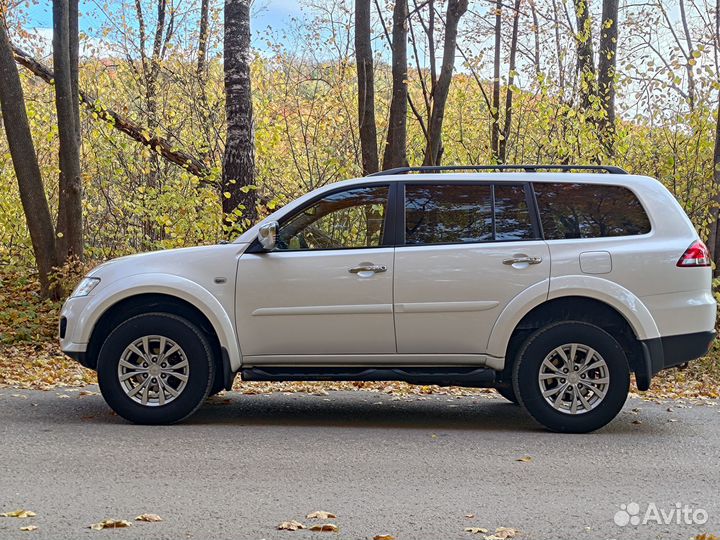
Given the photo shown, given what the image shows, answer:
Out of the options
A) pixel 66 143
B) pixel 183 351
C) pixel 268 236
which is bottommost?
pixel 183 351

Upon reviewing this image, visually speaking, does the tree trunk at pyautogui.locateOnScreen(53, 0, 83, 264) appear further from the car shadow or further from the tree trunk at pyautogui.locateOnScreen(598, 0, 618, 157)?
the tree trunk at pyautogui.locateOnScreen(598, 0, 618, 157)

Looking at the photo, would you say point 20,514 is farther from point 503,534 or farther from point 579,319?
point 579,319

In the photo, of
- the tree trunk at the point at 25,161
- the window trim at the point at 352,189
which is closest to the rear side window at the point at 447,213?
the window trim at the point at 352,189

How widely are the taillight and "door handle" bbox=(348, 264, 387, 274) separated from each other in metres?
2.30

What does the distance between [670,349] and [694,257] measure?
74 centimetres

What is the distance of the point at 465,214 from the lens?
7.20 metres

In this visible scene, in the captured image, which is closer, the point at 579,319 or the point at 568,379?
the point at 568,379

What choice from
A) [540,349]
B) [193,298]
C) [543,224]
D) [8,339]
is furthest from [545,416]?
[8,339]

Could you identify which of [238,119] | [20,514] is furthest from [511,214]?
[238,119]

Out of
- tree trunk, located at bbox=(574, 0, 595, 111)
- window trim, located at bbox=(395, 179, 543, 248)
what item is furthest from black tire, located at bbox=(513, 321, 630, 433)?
tree trunk, located at bbox=(574, 0, 595, 111)

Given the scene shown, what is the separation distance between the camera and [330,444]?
6602mm

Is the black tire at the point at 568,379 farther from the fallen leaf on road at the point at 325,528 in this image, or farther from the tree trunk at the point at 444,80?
the tree trunk at the point at 444,80

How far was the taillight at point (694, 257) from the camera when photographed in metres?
6.91

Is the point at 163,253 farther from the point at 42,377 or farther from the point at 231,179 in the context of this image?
the point at 231,179
